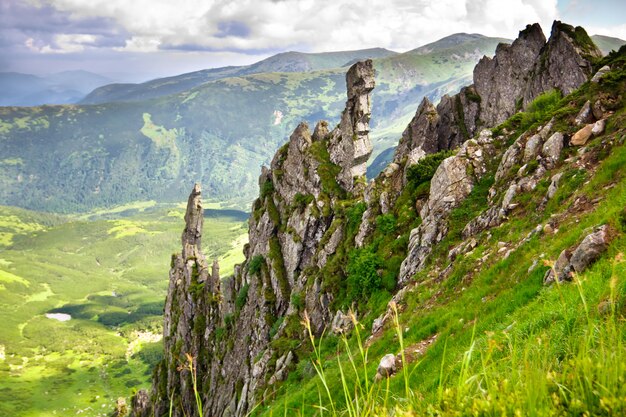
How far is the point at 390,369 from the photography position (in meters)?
14.4

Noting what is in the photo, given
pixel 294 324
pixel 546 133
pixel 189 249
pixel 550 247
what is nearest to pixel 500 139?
pixel 546 133

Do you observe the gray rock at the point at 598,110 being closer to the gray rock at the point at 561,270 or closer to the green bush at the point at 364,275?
the gray rock at the point at 561,270

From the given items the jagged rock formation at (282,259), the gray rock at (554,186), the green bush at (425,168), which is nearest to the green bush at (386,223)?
the green bush at (425,168)

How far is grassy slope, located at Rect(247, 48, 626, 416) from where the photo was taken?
14.9 feet

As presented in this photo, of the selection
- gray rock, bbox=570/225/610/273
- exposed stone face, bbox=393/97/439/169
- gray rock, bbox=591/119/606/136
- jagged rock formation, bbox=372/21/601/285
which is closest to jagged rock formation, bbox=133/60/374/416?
exposed stone face, bbox=393/97/439/169

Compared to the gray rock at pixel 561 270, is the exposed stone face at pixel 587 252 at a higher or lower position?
higher

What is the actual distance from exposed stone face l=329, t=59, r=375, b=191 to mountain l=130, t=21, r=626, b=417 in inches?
8.9

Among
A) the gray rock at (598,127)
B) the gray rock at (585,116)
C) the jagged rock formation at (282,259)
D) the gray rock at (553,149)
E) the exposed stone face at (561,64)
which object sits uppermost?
the exposed stone face at (561,64)

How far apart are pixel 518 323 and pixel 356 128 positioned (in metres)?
50.2

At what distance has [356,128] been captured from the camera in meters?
59.3

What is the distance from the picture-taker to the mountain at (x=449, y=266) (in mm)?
5414

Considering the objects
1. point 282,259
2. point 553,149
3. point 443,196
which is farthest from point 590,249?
point 282,259

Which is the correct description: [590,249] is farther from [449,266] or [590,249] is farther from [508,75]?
[508,75]

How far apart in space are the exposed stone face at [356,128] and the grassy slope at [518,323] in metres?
27.4
